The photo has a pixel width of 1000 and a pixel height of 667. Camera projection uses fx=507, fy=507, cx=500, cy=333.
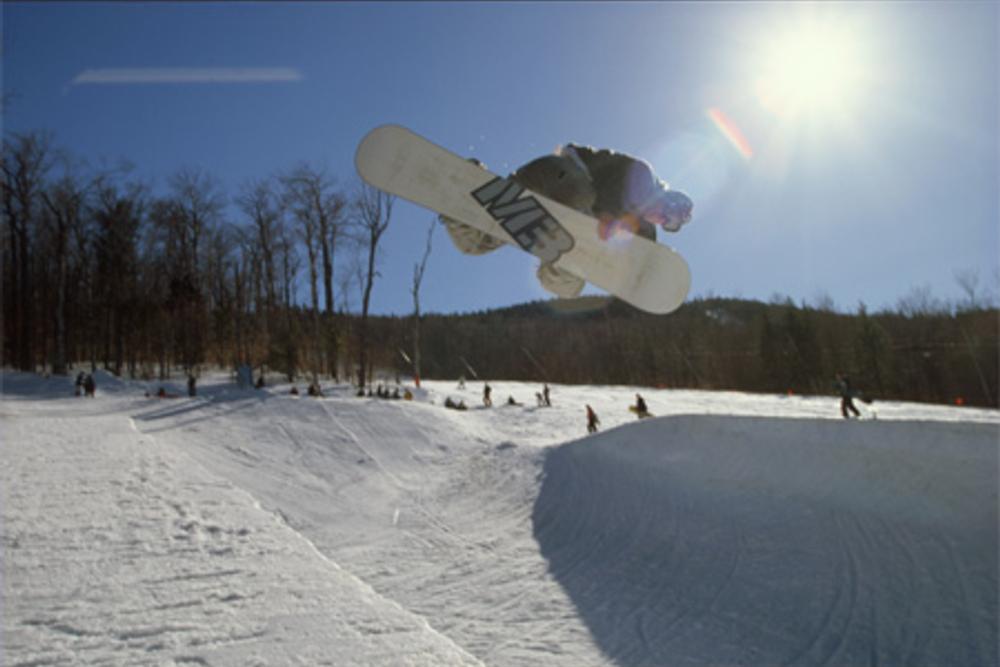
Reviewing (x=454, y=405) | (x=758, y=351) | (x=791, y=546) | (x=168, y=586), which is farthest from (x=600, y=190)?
(x=758, y=351)

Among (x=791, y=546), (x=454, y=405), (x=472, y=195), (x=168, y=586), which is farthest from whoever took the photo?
(x=454, y=405)

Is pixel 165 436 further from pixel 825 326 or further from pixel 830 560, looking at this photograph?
pixel 825 326

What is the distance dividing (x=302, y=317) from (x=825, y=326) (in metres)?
38.9

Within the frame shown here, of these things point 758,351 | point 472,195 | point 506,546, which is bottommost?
point 506,546

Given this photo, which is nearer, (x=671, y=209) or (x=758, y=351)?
(x=671, y=209)

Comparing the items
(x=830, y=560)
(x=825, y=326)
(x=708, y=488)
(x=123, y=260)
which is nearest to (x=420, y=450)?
(x=708, y=488)

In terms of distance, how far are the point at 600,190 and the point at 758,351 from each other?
4375 centimetres

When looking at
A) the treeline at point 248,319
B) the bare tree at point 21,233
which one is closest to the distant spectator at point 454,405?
the treeline at point 248,319

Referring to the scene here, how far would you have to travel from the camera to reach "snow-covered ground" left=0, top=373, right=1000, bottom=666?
3580 mm

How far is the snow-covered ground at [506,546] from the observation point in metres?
3.58

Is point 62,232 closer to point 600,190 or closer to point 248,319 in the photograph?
point 248,319

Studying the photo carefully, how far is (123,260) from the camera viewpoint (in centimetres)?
2598

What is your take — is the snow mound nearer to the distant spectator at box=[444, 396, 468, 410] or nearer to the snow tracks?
the snow tracks

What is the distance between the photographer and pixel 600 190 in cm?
450
